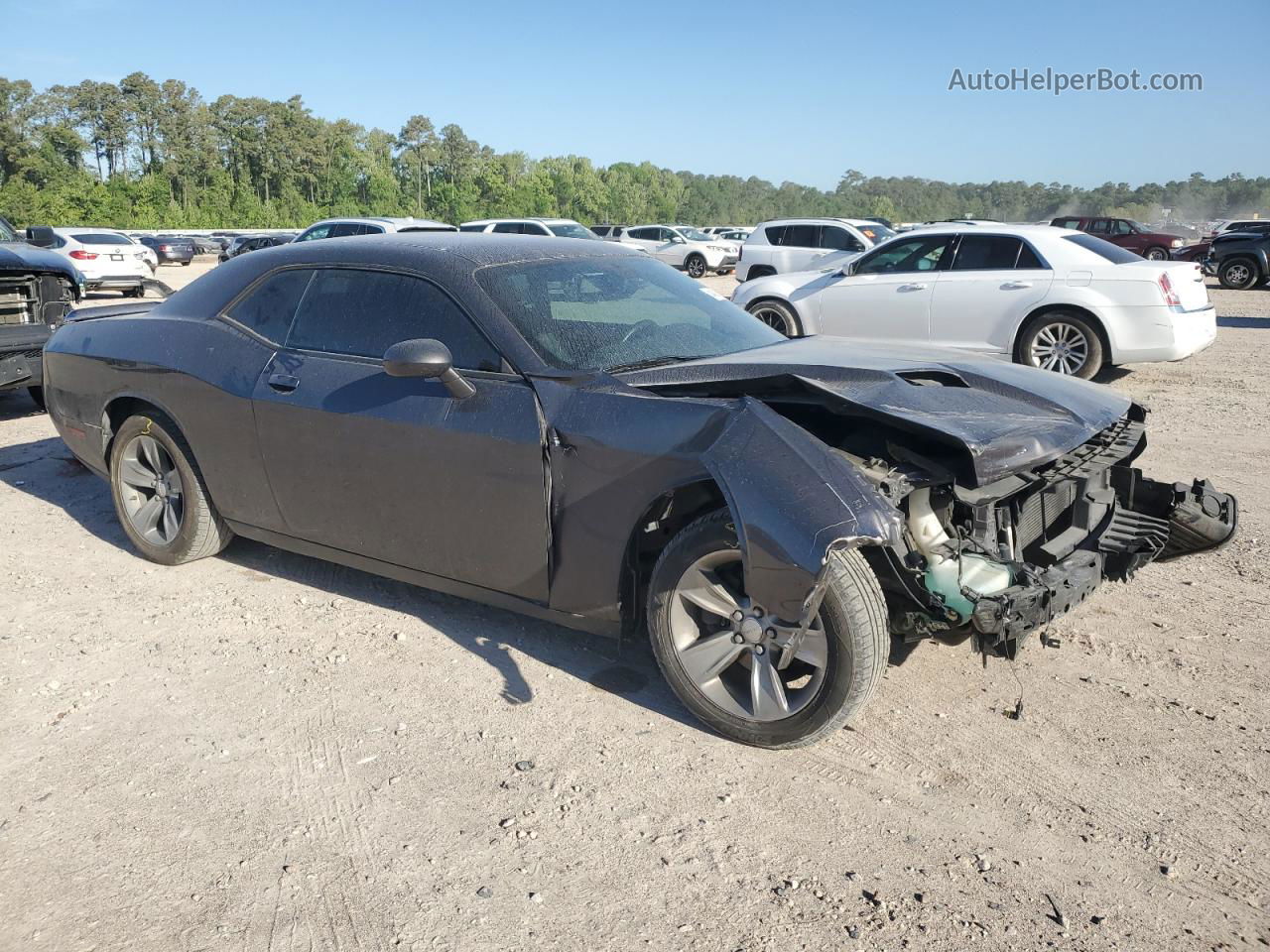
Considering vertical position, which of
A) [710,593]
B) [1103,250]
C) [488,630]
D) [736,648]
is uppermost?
[1103,250]

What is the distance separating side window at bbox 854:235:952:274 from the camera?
10.5m

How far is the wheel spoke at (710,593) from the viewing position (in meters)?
3.20

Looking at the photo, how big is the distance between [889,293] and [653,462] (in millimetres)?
8032

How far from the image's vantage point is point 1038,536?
3.69 metres

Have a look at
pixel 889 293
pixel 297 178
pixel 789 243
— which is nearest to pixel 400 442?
pixel 889 293

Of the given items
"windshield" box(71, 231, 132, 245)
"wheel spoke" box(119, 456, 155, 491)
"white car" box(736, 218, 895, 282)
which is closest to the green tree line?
"windshield" box(71, 231, 132, 245)

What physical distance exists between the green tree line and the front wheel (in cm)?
6339

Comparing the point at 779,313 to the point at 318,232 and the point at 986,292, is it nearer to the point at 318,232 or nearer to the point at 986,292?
the point at 986,292

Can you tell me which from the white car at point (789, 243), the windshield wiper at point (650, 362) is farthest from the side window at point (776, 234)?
the windshield wiper at point (650, 362)

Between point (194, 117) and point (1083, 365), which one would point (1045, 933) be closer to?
point (1083, 365)

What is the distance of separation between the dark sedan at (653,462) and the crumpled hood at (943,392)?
14mm

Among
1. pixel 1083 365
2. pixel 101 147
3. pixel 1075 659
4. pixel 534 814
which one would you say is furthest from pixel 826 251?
pixel 101 147

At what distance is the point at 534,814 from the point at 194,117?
95258mm

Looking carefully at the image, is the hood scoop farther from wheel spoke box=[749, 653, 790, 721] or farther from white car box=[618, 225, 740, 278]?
white car box=[618, 225, 740, 278]
